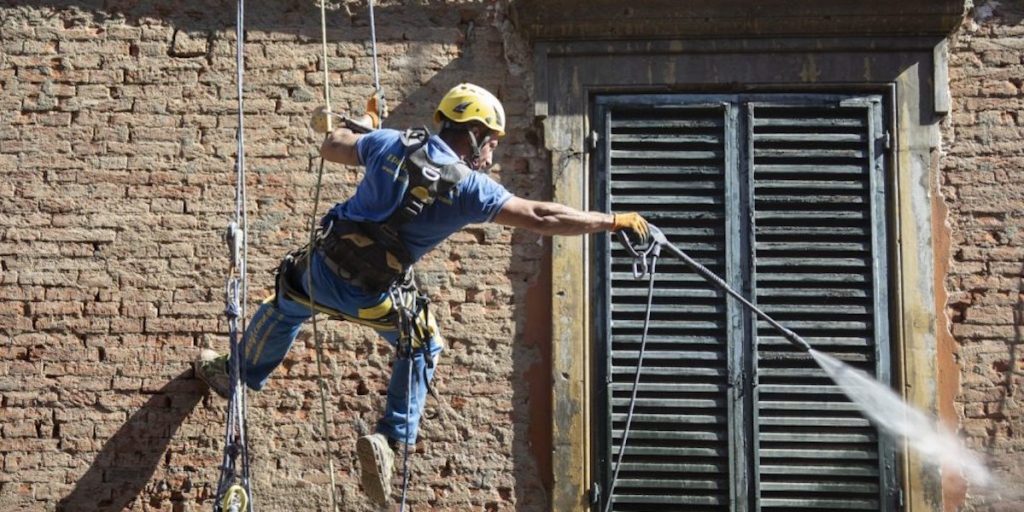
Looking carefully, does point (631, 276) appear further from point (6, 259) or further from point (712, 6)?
point (6, 259)

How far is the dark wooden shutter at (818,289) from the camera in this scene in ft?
24.8

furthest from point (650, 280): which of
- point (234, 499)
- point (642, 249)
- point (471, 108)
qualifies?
point (234, 499)

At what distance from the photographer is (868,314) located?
303 inches

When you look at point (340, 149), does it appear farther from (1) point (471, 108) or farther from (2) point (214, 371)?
(2) point (214, 371)

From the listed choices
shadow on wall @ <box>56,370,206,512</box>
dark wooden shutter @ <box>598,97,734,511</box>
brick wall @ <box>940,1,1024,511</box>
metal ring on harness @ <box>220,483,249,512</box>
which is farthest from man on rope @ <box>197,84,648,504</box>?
brick wall @ <box>940,1,1024,511</box>

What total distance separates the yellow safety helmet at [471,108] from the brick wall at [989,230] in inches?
90.7

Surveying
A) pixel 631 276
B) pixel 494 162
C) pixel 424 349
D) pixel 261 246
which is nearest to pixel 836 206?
pixel 631 276

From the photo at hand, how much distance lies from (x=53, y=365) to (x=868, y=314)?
12.5 ft

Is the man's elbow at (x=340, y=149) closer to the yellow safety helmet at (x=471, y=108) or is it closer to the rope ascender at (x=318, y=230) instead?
the rope ascender at (x=318, y=230)

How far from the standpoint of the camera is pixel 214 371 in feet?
24.8

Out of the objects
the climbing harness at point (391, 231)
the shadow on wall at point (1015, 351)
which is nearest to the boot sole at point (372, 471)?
the climbing harness at point (391, 231)

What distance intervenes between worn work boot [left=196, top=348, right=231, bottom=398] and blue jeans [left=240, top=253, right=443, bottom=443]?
126mm

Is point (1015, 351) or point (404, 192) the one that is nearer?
point (404, 192)

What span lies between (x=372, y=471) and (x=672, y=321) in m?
1.68
